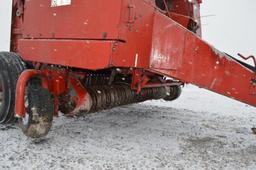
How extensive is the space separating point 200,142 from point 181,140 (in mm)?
→ 222

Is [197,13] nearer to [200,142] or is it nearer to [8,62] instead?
[200,142]

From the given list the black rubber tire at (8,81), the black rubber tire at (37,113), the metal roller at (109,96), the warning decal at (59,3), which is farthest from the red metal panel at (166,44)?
the black rubber tire at (8,81)

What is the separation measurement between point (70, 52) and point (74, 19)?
302 mm

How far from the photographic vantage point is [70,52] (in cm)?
304

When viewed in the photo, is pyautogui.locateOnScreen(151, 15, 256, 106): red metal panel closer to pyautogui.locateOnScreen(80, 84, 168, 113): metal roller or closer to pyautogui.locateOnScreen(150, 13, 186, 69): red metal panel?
pyautogui.locateOnScreen(150, 13, 186, 69): red metal panel

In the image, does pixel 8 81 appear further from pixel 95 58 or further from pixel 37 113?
pixel 95 58

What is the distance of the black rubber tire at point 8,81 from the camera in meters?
3.79

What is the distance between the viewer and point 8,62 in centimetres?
389

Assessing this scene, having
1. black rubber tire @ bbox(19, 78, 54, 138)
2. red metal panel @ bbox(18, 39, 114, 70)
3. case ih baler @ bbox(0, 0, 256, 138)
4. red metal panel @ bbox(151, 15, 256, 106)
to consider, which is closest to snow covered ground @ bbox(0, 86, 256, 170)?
black rubber tire @ bbox(19, 78, 54, 138)

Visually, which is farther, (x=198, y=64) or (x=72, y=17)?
(x=198, y=64)

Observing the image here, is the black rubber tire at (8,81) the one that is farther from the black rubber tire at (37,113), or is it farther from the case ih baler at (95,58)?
the black rubber tire at (37,113)

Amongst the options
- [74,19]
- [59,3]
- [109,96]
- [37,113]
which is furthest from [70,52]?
[109,96]

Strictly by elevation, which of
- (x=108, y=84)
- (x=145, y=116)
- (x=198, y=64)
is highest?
(x=198, y=64)

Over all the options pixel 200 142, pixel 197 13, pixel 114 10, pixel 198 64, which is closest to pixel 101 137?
pixel 200 142
